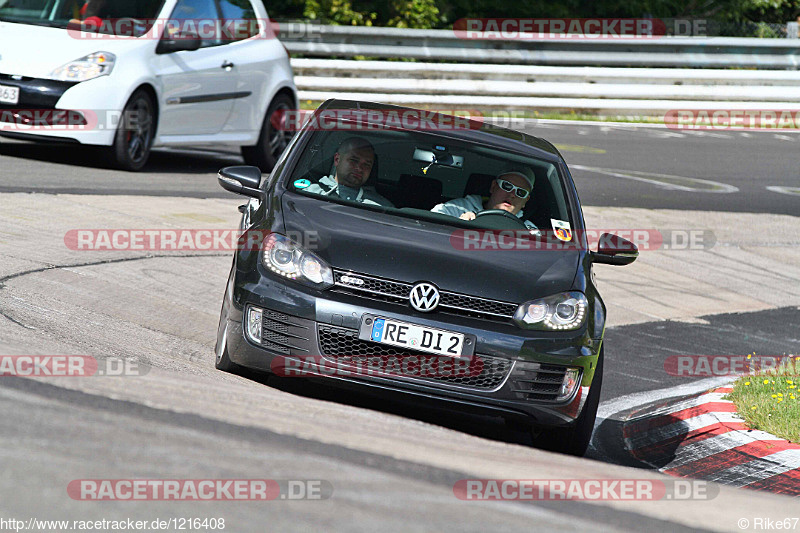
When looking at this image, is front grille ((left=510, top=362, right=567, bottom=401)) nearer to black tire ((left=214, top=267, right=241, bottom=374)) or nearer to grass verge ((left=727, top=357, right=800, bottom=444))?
black tire ((left=214, top=267, right=241, bottom=374))

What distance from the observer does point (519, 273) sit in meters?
5.38

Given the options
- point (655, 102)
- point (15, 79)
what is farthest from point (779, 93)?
point (15, 79)

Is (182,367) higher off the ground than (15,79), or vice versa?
(15,79)

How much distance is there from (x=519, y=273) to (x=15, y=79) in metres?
6.63

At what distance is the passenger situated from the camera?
6074mm

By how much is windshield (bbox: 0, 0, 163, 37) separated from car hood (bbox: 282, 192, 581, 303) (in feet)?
19.8

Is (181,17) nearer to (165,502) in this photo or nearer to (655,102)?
(165,502)

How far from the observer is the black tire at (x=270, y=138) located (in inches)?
506

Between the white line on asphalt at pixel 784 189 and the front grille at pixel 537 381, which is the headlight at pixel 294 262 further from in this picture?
the white line on asphalt at pixel 784 189

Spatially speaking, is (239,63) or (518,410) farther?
(239,63)

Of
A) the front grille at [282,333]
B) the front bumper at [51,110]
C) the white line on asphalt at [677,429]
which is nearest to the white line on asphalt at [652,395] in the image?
the white line on asphalt at [677,429]

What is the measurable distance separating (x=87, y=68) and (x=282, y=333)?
622cm

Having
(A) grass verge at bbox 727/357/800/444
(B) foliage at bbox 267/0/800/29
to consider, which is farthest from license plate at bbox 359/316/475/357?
(B) foliage at bbox 267/0/800/29

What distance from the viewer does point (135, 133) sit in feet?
36.9
